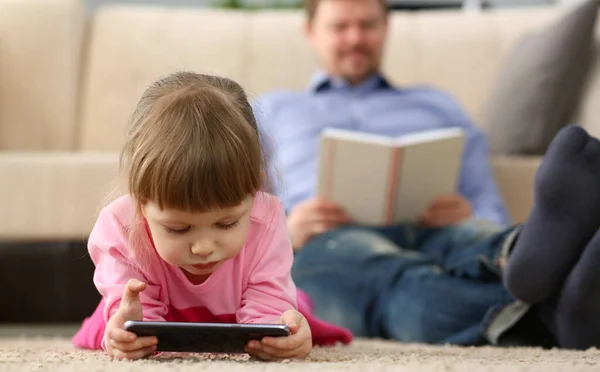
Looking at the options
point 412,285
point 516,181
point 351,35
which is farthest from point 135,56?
point 412,285

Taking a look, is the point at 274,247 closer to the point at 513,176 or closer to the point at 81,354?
the point at 81,354

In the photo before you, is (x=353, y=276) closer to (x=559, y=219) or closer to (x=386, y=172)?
(x=386, y=172)

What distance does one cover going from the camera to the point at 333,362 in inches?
41.0

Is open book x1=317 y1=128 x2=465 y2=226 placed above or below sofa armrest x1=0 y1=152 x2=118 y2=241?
above

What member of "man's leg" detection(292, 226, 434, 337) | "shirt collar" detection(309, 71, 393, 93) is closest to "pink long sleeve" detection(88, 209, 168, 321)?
"man's leg" detection(292, 226, 434, 337)

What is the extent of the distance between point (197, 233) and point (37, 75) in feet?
5.83

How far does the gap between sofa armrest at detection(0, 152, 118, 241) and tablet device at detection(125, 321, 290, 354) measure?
112 cm

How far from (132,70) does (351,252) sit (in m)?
1.17

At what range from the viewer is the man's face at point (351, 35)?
2.29m

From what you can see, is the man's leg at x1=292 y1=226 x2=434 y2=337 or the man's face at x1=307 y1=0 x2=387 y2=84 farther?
the man's face at x1=307 y1=0 x2=387 y2=84

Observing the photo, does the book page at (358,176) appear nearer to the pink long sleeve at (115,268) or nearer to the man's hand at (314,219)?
the man's hand at (314,219)

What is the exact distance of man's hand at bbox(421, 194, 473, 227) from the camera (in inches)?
75.7

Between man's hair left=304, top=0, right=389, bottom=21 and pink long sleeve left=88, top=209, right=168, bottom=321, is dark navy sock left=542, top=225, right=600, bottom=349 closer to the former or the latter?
pink long sleeve left=88, top=209, right=168, bottom=321

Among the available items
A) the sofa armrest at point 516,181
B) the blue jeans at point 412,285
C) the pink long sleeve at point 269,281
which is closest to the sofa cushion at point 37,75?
the blue jeans at point 412,285
